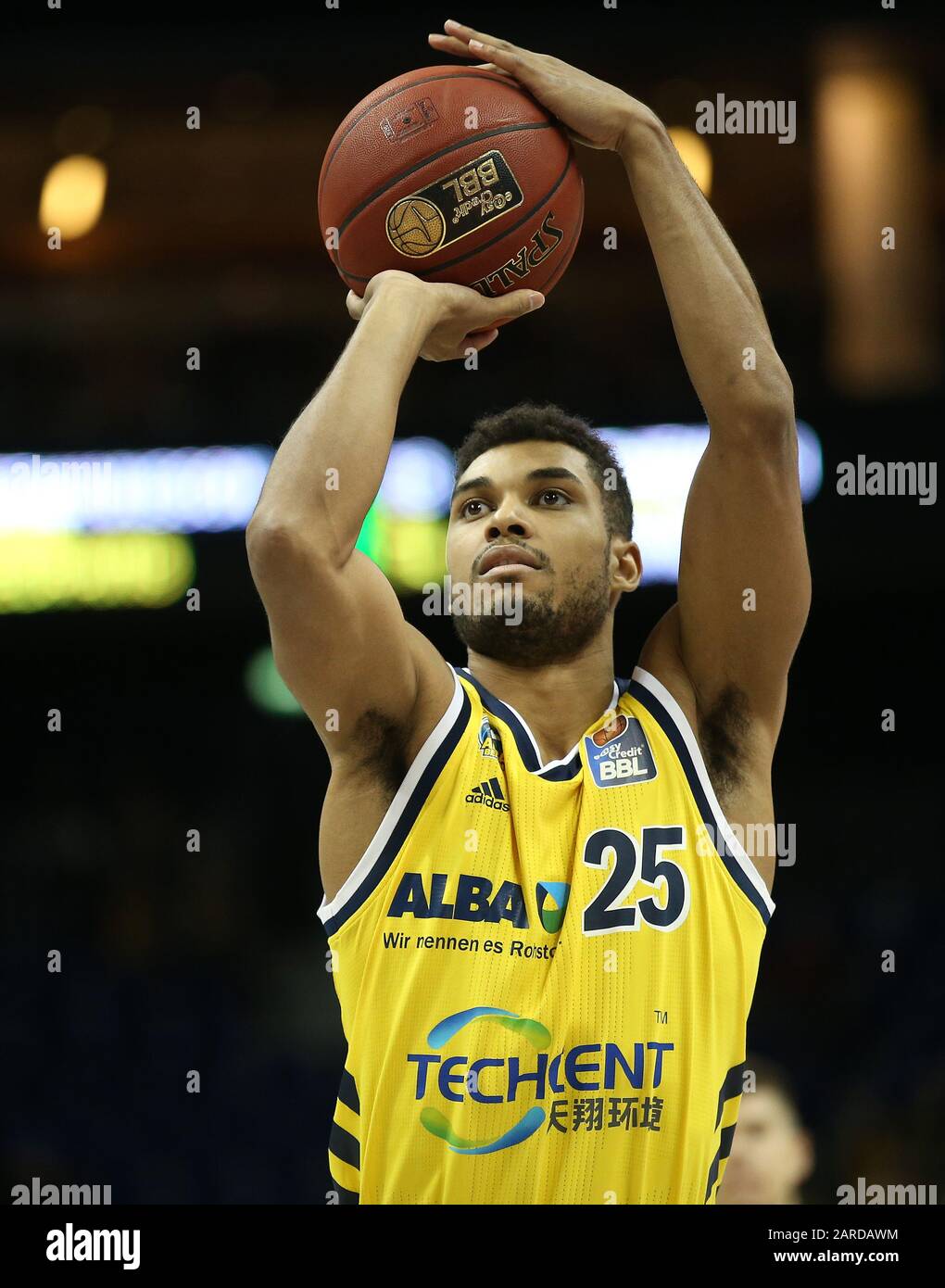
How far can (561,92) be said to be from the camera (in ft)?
10.6

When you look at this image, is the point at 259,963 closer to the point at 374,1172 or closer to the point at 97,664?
the point at 97,664

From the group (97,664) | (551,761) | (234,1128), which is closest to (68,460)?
(97,664)

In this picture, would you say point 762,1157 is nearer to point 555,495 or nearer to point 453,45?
point 555,495

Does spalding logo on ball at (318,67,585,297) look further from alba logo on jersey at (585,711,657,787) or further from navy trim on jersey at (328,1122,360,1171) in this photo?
navy trim on jersey at (328,1122,360,1171)

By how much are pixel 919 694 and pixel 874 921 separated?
176 cm

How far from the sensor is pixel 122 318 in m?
11.1

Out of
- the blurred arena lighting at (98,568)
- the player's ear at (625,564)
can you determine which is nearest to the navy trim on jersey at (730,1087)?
the player's ear at (625,564)

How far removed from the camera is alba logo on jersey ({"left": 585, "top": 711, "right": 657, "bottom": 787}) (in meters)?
3.11

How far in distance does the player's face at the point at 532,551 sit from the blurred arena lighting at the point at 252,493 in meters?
5.56

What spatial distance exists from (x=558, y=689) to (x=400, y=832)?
0.58 meters

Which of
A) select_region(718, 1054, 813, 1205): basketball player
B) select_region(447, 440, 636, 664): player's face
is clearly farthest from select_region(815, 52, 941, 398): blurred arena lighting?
select_region(447, 440, 636, 664): player's face

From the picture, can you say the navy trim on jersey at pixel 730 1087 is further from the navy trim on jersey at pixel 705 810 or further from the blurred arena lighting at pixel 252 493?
the blurred arena lighting at pixel 252 493

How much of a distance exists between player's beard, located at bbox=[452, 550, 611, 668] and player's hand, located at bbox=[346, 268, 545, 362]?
0.57 m

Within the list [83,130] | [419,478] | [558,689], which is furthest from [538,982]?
[83,130]
